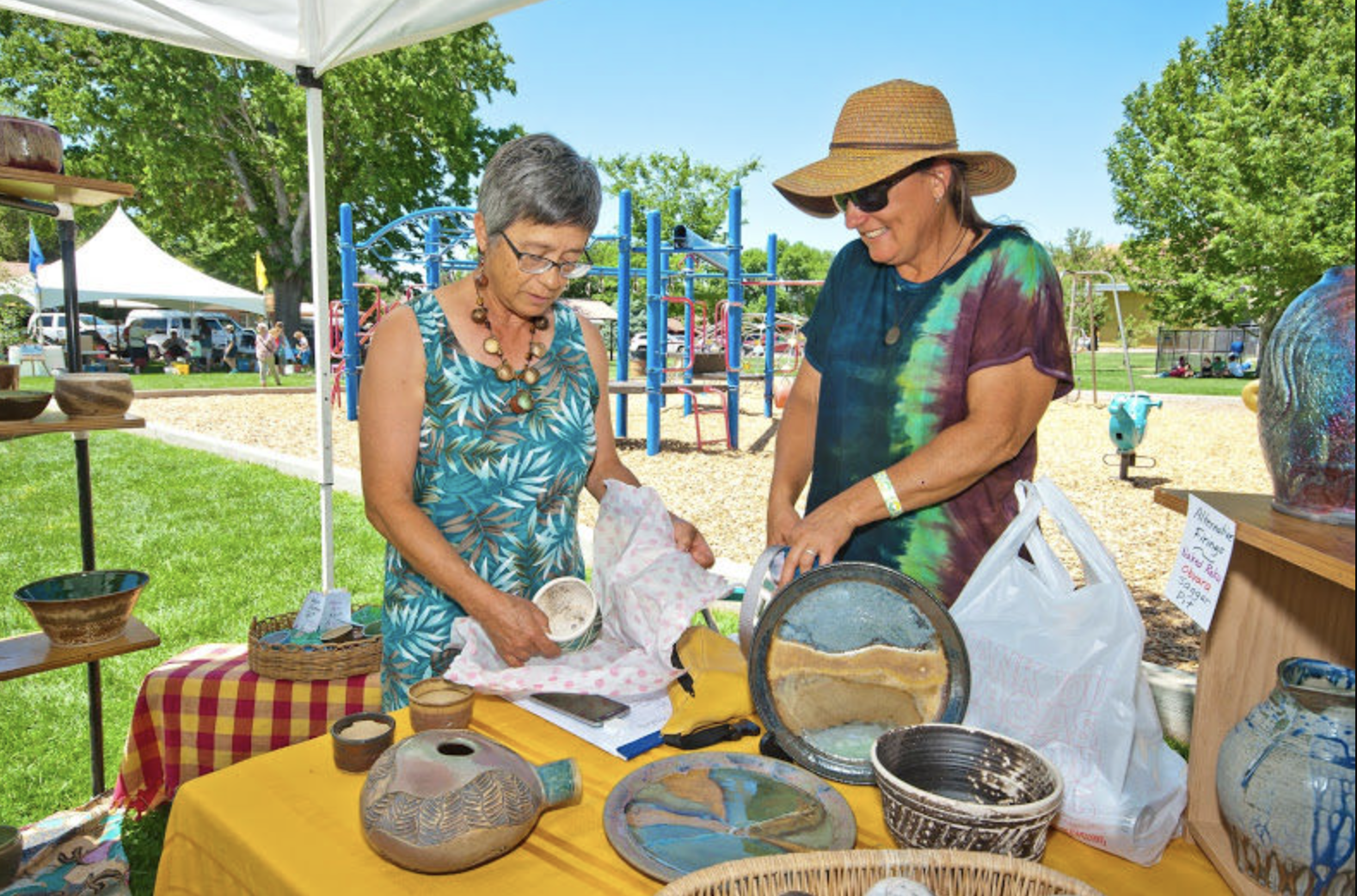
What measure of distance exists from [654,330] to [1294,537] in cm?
866

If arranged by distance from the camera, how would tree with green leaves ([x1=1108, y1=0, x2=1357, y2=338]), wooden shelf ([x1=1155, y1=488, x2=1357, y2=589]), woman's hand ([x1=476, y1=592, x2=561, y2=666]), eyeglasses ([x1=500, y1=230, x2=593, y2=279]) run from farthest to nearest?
tree with green leaves ([x1=1108, y1=0, x2=1357, y2=338])
eyeglasses ([x1=500, y1=230, x2=593, y2=279])
woman's hand ([x1=476, y1=592, x2=561, y2=666])
wooden shelf ([x1=1155, y1=488, x2=1357, y2=589])

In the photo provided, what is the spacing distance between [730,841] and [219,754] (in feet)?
7.29

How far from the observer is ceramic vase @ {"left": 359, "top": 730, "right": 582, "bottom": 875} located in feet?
3.19

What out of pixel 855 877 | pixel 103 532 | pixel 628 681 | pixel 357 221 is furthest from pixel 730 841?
pixel 357 221

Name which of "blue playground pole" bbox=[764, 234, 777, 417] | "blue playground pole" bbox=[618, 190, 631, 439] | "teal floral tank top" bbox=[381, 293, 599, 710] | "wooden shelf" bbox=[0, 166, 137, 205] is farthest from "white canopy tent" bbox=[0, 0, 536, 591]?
"blue playground pole" bbox=[764, 234, 777, 417]

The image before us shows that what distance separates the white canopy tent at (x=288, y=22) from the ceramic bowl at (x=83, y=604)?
1427mm

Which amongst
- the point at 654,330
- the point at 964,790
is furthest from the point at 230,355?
the point at 964,790

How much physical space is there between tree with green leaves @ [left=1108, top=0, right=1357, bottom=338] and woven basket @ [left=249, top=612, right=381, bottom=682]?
1473 centimetres

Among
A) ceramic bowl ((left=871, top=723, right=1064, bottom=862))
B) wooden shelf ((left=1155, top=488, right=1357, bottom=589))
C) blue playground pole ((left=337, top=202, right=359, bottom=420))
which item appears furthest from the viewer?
blue playground pole ((left=337, top=202, right=359, bottom=420))

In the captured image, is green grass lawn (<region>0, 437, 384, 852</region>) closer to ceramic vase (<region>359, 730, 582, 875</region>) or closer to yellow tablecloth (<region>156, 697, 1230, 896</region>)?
yellow tablecloth (<region>156, 697, 1230, 896</region>)

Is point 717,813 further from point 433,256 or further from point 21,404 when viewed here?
point 433,256

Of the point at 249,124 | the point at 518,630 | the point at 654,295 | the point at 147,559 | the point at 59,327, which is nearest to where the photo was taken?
the point at 518,630

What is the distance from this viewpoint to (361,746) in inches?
48.3

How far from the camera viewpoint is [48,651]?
92.4 inches
